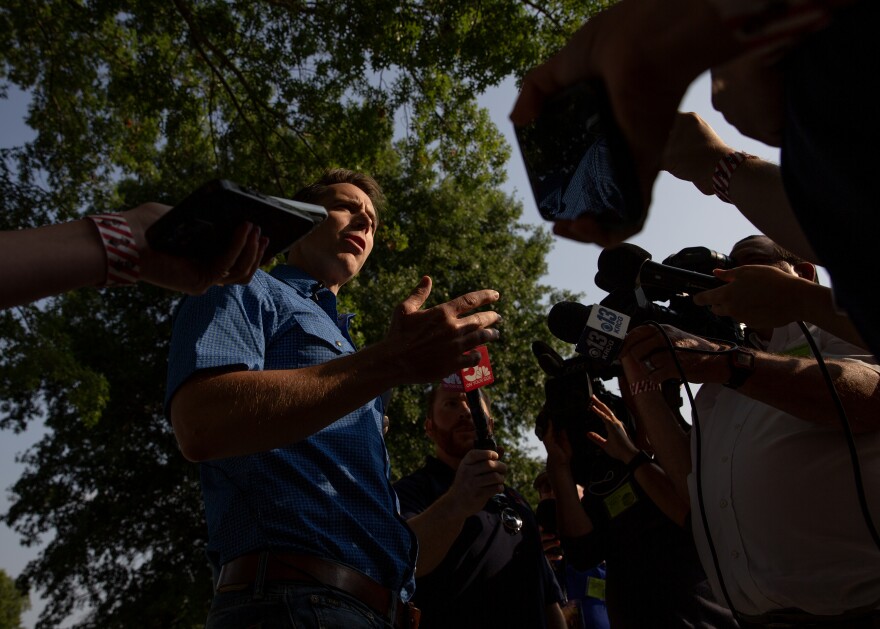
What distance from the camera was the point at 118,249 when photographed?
1.26 m

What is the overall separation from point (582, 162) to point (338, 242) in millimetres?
1744

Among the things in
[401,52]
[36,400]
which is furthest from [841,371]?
[36,400]

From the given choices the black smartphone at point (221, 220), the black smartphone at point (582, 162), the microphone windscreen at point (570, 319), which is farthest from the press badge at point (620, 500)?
the black smartphone at point (582, 162)

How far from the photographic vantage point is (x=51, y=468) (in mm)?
14047

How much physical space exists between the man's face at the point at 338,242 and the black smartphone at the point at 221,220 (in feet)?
3.22

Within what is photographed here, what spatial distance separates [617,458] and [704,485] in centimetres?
75

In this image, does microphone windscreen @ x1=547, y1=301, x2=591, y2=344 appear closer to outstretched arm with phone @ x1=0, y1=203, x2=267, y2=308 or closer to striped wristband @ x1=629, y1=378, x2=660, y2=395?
striped wristband @ x1=629, y1=378, x2=660, y2=395

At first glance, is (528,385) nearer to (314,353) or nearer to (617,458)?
(617,458)

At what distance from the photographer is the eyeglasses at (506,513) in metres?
3.18

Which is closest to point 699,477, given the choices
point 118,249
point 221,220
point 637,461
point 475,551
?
→ point 637,461

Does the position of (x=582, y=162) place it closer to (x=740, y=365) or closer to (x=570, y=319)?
(x=740, y=365)

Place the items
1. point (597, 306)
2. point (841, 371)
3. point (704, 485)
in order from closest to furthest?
point (841, 371), point (704, 485), point (597, 306)

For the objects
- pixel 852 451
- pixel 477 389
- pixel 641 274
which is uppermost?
pixel 641 274

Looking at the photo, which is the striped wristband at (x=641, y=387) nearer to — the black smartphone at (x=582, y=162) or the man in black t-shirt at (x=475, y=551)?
the man in black t-shirt at (x=475, y=551)
